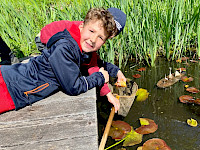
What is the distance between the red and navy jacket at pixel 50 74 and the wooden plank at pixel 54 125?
66 millimetres

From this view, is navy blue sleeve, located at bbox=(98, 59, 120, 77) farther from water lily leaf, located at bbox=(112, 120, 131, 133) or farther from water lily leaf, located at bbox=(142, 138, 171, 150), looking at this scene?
water lily leaf, located at bbox=(142, 138, 171, 150)

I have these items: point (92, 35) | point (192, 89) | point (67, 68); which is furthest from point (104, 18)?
point (192, 89)

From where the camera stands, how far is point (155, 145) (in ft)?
4.36

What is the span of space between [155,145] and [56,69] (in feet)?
2.78

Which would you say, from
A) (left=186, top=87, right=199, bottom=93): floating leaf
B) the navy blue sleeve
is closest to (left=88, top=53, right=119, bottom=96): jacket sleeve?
the navy blue sleeve

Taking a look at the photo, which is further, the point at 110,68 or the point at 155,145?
the point at 110,68

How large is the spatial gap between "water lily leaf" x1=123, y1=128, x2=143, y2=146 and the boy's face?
746 millimetres

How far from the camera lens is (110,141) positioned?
5.00 feet

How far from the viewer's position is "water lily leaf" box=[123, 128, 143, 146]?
143cm

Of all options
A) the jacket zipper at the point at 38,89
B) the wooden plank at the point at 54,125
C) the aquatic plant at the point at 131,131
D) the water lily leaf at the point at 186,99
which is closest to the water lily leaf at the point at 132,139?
the aquatic plant at the point at 131,131

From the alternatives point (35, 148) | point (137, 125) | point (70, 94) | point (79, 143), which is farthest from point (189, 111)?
point (35, 148)

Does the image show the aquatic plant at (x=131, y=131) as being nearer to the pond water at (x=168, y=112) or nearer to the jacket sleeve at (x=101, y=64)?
the pond water at (x=168, y=112)

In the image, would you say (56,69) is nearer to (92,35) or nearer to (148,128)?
(92,35)

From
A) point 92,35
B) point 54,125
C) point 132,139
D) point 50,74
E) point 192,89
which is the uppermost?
point 92,35
